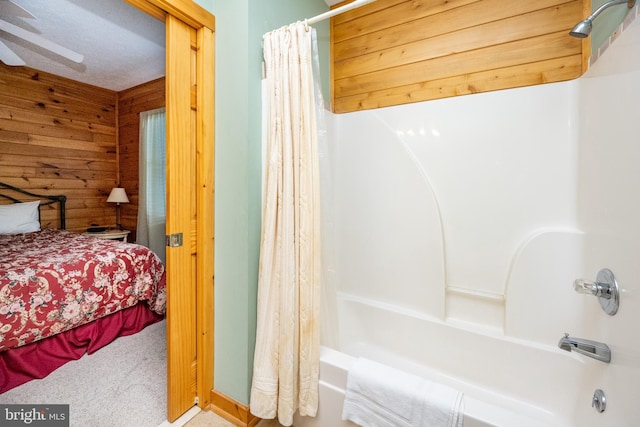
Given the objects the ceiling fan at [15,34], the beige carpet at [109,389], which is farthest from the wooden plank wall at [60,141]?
the beige carpet at [109,389]

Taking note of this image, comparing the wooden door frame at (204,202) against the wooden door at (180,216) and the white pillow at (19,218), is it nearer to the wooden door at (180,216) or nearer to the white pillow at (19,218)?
the wooden door at (180,216)

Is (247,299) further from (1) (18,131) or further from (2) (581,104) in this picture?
(1) (18,131)

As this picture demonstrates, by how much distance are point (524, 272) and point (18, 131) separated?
4.91m

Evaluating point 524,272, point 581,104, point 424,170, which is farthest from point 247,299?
point 581,104

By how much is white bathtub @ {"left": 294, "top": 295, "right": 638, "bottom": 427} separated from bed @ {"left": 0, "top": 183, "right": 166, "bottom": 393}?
66.7 inches

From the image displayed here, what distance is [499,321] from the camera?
1.51 m

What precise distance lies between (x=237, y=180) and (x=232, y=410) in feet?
3.82

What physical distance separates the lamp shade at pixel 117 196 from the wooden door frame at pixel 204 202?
9.81 feet

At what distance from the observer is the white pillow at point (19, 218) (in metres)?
2.78

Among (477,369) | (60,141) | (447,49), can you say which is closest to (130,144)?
(60,141)

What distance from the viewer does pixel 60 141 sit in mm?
3387

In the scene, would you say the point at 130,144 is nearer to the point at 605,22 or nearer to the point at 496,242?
the point at 496,242

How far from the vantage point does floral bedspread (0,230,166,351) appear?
1.65 metres

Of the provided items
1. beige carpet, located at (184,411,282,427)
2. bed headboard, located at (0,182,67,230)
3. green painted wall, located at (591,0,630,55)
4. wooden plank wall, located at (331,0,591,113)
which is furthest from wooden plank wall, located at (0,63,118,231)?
green painted wall, located at (591,0,630,55)
